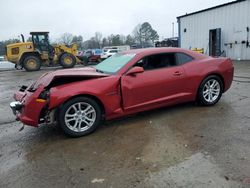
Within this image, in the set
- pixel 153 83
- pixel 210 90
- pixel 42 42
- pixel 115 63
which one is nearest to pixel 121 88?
pixel 153 83

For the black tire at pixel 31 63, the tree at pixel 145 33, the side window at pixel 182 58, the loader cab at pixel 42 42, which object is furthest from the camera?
the tree at pixel 145 33

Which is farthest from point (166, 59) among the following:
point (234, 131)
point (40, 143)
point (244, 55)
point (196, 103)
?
point (244, 55)

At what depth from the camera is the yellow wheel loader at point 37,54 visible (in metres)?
19.1

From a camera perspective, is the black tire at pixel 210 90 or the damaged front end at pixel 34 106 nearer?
the damaged front end at pixel 34 106

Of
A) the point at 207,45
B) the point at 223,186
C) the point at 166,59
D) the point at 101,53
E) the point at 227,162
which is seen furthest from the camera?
the point at 101,53

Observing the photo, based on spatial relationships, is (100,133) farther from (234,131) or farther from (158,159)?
(234,131)

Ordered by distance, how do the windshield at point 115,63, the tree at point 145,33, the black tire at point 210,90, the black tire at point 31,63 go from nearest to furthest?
the windshield at point 115,63 < the black tire at point 210,90 < the black tire at point 31,63 < the tree at point 145,33

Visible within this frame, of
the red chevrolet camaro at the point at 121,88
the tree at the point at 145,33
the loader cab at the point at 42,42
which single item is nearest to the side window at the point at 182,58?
the red chevrolet camaro at the point at 121,88

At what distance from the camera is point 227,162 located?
10.5ft

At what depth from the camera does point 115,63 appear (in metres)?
5.25

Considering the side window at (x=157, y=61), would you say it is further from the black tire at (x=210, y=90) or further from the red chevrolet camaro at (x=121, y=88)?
the black tire at (x=210, y=90)

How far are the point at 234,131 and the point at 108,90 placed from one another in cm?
216

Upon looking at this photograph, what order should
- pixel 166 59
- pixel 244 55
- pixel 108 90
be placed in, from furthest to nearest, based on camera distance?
pixel 244 55 → pixel 166 59 → pixel 108 90

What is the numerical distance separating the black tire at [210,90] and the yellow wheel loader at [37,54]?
15534 mm
